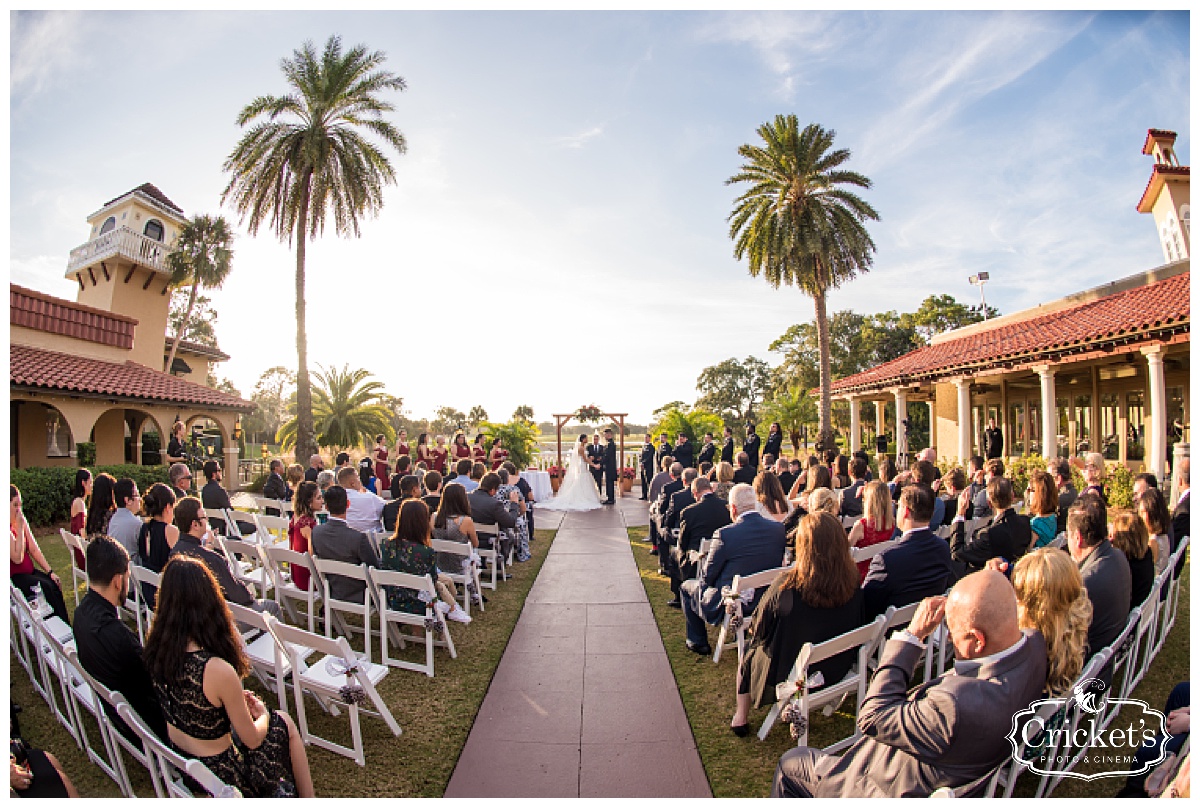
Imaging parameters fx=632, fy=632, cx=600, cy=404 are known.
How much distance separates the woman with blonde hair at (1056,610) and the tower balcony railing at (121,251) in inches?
1125

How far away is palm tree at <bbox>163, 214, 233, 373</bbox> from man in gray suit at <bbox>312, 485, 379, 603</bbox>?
25.0 metres

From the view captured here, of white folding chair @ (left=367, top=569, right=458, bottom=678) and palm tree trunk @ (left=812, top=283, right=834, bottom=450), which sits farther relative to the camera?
palm tree trunk @ (left=812, top=283, right=834, bottom=450)

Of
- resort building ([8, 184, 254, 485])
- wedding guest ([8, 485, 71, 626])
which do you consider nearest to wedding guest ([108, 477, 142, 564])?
wedding guest ([8, 485, 71, 626])

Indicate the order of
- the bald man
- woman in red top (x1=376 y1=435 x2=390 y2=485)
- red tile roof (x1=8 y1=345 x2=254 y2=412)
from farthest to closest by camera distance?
red tile roof (x1=8 y1=345 x2=254 y2=412)
woman in red top (x1=376 y1=435 x2=390 y2=485)
the bald man

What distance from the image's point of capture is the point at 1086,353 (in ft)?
43.7

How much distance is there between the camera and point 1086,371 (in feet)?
55.3

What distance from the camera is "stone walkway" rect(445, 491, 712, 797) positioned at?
351 centimetres

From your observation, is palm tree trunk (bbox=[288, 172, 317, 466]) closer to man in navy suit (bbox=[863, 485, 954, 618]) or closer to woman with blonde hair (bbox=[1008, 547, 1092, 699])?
man in navy suit (bbox=[863, 485, 954, 618])

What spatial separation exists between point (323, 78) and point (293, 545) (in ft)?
54.7

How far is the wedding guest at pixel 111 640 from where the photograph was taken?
3.12 metres

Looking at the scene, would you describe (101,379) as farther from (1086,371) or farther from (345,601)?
(1086,371)

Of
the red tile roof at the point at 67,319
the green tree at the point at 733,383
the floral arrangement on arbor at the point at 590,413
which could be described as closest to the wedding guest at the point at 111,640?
the red tile roof at the point at 67,319

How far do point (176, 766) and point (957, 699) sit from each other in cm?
313

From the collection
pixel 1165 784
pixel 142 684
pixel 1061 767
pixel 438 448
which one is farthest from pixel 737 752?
pixel 438 448
